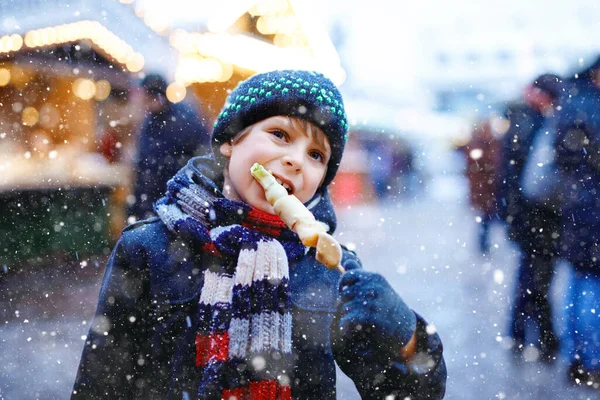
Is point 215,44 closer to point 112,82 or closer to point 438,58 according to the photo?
point 112,82

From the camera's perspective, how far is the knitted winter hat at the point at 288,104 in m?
1.95

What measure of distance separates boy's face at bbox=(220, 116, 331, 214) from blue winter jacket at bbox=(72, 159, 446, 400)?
264mm

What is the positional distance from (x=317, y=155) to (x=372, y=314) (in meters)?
0.67

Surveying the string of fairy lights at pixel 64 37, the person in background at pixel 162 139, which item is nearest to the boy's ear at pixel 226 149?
the person in background at pixel 162 139

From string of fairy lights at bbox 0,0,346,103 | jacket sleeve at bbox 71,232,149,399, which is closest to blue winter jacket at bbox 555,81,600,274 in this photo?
string of fairy lights at bbox 0,0,346,103

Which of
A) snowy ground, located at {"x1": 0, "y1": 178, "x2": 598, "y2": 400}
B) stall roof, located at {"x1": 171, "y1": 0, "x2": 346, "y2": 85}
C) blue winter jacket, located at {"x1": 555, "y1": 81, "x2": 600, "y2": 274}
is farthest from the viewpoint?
stall roof, located at {"x1": 171, "y1": 0, "x2": 346, "y2": 85}

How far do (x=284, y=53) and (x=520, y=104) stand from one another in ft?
7.99

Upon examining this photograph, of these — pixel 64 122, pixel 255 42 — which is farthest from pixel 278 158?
pixel 64 122

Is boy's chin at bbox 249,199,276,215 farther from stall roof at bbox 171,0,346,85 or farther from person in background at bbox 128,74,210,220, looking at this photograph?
person in background at bbox 128,74,210,220

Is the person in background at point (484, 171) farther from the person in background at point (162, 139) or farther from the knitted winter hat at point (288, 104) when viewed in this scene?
the knitted winter hat at point (288, 104)

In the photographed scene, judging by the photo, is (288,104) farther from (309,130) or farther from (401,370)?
(401,370)

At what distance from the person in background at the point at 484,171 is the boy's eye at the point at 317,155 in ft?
19.9

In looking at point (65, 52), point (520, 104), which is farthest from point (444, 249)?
point (65, 52)

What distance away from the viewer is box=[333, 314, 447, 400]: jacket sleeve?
1700 millimetres
